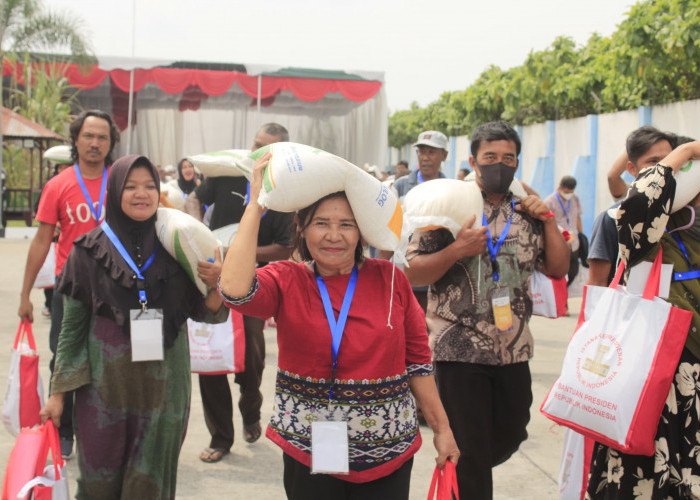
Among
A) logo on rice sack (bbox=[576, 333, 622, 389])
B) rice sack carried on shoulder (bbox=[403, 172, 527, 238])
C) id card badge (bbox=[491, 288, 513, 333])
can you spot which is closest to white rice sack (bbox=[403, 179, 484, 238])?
rice sack carried on shoulder (bbox=[403, 172, 527, 238])

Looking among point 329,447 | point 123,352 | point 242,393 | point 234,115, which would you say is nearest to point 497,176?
point 329,447

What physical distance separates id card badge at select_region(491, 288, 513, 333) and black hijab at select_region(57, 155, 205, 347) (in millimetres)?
1328

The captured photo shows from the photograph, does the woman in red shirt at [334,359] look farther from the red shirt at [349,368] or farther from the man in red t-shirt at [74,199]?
the man in red t-shirt at [74,199]

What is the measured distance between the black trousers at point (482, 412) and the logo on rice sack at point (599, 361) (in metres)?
0.47

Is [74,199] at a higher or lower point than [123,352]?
higher

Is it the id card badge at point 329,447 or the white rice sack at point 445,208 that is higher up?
the white rice sack at point 445,208

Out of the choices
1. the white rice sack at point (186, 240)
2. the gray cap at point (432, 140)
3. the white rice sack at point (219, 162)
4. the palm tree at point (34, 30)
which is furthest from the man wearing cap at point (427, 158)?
the palm tree at point (34, 30)

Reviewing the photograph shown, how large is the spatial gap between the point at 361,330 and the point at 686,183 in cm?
143

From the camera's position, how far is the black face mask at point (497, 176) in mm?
3588

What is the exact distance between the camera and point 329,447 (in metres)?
2.49

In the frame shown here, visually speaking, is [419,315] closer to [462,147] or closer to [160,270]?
[160,270]

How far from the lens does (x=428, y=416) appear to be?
2.73 meters

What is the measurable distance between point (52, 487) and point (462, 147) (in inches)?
951

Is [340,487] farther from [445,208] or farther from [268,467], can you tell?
[268,467]
